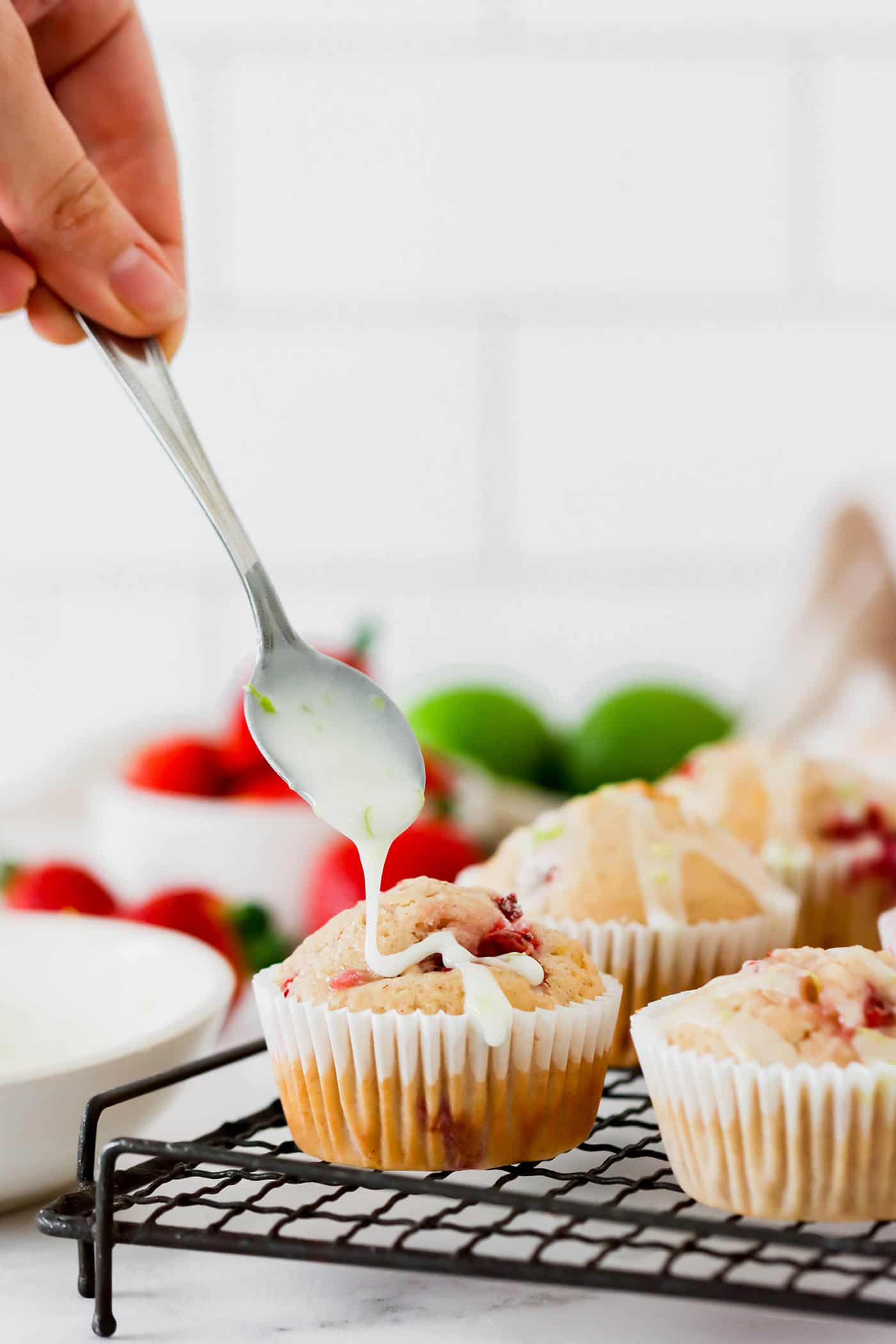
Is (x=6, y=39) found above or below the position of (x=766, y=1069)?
above

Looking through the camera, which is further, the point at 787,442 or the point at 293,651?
the point at 787,442

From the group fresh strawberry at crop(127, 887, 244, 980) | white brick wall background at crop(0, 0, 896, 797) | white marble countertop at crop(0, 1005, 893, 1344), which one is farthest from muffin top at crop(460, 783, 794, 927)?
white brick wall background at crop(0, 0, 896, 797)

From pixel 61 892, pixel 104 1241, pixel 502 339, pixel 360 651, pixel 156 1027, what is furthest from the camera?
pixel 502 339

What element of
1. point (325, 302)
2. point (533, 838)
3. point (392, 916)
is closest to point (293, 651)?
point (392, 916)

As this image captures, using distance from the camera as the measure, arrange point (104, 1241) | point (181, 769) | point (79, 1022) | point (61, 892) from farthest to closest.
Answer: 1. point (181, 769)
2. point (61, 892)
3. point (79, 1022)
4. point (104, 1241)

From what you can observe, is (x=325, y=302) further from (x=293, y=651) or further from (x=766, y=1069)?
(x=766, y=1069)

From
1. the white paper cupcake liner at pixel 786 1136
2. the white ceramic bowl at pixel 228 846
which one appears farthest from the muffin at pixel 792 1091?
the white ceramic bowl at pixel 228 846

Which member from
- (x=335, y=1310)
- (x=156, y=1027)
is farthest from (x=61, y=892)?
(x=335, y=1310)

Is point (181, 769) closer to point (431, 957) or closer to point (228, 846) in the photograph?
point (228, 846)
